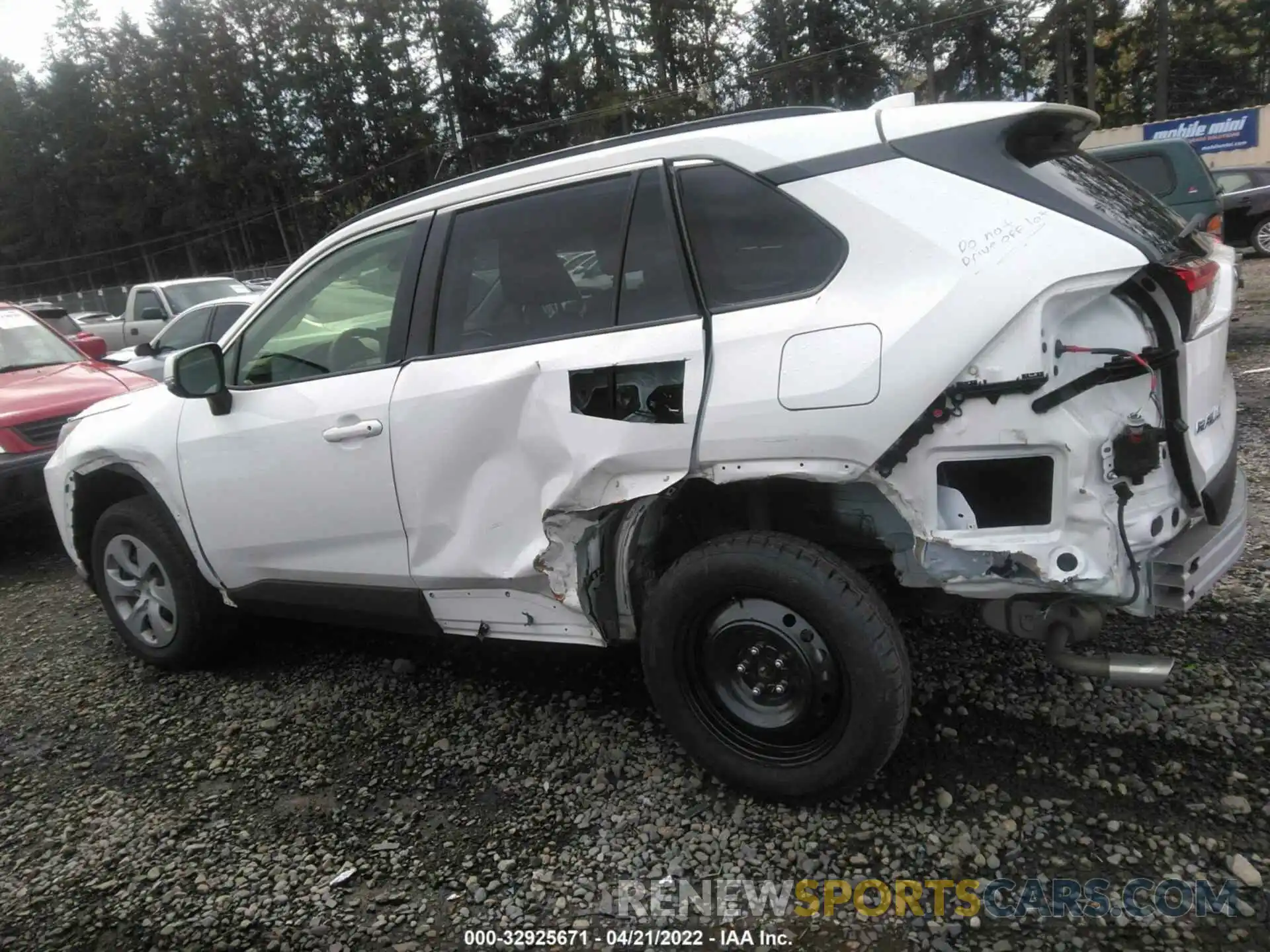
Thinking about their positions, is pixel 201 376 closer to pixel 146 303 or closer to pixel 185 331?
pixel 185 331

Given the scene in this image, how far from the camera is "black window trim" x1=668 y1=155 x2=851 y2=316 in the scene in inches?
95.1

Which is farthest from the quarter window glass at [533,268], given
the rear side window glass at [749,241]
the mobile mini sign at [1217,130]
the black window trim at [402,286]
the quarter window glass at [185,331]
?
the mobile mini sign at [1217,130]

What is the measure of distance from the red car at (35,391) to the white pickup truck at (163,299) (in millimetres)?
5143

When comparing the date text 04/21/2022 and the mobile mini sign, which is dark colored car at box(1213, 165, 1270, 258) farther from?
the date text 04/21/2022

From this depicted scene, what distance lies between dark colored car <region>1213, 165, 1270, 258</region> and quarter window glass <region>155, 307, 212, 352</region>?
14.6 metres

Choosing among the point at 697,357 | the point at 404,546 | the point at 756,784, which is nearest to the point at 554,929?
the point at 756,784

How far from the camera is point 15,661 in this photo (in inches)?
176

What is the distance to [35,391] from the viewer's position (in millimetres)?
6352

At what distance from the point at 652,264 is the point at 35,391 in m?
5.69

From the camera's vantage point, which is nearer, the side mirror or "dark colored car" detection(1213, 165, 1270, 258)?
the side mirror

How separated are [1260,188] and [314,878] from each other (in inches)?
658

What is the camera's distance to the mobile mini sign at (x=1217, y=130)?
89.3 ft

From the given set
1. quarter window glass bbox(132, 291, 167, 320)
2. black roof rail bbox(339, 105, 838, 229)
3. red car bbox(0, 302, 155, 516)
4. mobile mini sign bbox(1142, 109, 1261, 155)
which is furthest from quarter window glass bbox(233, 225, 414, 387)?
mobile mini sign bbox(1142, 109, 1261, 155)

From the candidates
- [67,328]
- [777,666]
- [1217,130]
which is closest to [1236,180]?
[777,666]
